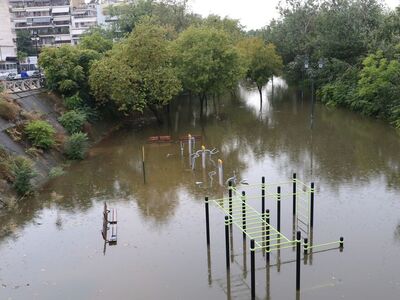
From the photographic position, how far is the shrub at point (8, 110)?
84.3ft

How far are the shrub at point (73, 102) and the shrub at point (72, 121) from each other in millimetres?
2405

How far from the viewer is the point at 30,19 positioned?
9219 cm

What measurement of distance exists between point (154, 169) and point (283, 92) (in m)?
36.4

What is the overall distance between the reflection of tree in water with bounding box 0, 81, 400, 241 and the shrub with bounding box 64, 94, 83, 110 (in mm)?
3578

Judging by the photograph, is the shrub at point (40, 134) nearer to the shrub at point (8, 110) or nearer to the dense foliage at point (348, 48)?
the shrub at point (8, 110)

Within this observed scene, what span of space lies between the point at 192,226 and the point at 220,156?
10220mm

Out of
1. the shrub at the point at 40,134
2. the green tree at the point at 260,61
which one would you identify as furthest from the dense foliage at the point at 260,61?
the shrub at the point at 40,134

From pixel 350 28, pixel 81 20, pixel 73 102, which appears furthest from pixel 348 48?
pixel 81 20

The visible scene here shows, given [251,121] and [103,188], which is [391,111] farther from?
[103,188]

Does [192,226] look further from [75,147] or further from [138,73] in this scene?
[138,73]

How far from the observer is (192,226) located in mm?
16625

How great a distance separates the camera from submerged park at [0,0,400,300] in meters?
13.2

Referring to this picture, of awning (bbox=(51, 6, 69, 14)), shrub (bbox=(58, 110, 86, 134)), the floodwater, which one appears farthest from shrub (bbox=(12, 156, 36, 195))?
awning (bbox=(51, 6, 69, 14))

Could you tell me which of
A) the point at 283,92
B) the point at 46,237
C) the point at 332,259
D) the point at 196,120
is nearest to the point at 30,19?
the point at 283,92
